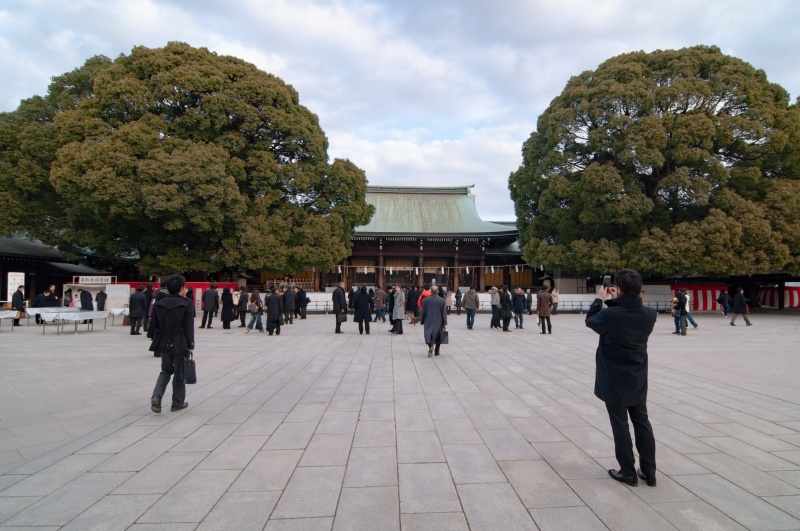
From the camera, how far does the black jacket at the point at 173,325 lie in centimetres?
548

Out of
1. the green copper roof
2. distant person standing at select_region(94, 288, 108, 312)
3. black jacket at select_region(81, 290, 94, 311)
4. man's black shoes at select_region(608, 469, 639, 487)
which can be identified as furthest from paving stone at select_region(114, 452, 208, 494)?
the green copper roof

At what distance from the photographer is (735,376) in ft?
26.1

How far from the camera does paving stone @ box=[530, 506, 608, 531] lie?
296cm

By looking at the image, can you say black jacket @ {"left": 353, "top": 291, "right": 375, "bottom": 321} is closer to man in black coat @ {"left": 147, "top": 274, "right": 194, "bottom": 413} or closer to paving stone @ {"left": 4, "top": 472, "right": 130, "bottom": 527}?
→ man in black coat @ {"left": 147, "top": 274, "right": 194, "bottom": 413}

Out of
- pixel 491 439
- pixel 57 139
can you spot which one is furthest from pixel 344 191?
pixel 491 439

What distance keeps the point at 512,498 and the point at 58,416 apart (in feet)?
17.3

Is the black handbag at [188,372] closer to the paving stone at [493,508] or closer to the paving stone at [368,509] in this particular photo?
the paving stone at [368,509]

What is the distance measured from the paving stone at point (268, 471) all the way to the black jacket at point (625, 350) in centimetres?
259

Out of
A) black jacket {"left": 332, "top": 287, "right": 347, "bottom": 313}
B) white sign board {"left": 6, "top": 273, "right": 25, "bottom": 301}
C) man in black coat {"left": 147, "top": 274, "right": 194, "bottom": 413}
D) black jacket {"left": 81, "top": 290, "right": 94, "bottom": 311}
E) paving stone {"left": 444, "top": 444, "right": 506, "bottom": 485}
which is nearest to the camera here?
paving stone {"left": 444, "top": 444, "right": 506, "bottom": 485}

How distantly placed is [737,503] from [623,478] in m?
0.73

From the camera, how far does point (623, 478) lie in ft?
11.8

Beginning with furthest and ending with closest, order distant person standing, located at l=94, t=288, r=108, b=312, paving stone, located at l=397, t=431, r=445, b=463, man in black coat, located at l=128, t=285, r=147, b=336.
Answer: distant person standing, located at l=94, t=288, r=108, b=312 < man in black coat, located at l=128, t=285, r=147, b=336 < paving stone, located at l=397, t=431, r=445, b=463

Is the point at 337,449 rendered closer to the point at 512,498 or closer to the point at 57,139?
the point at 512,498

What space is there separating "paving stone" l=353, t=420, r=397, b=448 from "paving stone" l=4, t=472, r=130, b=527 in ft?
6.53
